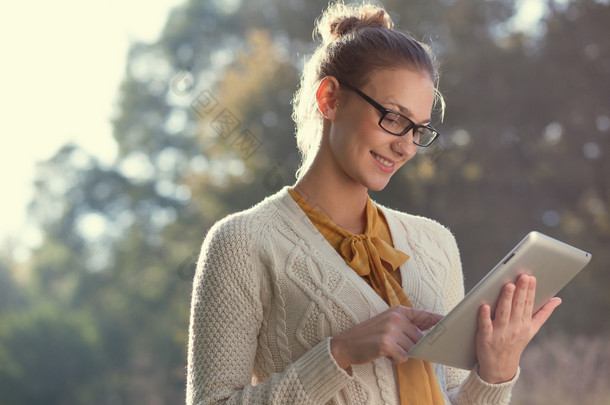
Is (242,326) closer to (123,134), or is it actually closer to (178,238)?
(178,238)

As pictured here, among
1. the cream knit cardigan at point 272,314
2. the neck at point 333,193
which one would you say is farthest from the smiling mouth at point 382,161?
the cream knit cardigan at point 272,314

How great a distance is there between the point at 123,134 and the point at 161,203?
287 centimetres

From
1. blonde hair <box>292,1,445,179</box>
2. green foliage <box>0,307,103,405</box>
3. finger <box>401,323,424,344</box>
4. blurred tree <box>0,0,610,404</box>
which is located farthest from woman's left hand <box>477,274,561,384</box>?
green foliage <box>0,307,103,405</box>

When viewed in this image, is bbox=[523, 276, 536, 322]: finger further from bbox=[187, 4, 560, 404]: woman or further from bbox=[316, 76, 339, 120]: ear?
bbox=[316, 76, 339, 120]: ear

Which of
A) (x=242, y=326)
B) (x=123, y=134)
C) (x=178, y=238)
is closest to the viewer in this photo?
(x=242, y=326)

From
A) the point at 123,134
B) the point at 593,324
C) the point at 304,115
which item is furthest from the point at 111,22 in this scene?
the point at 304,115

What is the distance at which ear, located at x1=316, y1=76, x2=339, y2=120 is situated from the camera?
1.56m

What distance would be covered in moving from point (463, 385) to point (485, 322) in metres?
0.28

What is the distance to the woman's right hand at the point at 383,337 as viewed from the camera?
126 centimetres

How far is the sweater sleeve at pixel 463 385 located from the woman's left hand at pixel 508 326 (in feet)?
0.17

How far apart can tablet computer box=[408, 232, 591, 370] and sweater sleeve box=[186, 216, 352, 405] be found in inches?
8.3

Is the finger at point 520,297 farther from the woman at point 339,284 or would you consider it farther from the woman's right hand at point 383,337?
the woman's right hand at point 383,337

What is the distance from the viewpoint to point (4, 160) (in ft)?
42.7

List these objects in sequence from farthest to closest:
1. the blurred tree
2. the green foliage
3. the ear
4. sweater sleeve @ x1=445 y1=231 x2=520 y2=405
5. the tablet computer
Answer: the green foliage, the blurred tree, the ear, sweater sleeve @ x1=445 y1=231 x2=520 y2=405, the tablet computer
